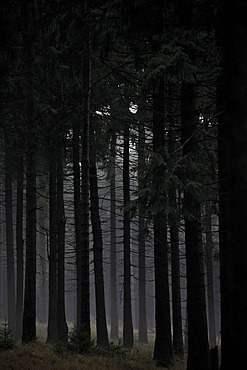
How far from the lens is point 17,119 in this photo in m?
17.8

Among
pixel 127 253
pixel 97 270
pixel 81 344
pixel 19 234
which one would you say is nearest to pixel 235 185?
pixel 81 344

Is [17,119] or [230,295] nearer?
[230,295]

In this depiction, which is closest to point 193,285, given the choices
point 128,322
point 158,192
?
point 158,192

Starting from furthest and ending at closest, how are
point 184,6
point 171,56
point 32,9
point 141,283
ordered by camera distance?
point 141,283, point 32,9, point 184,6, point 171,56

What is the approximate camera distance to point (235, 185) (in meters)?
7.00

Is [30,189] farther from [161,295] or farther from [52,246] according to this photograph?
[52,246]

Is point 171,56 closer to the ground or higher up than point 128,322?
higher up

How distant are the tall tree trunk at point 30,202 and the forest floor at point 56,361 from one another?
91cm

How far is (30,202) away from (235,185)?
26.0 ft

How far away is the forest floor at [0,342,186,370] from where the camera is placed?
366 inches

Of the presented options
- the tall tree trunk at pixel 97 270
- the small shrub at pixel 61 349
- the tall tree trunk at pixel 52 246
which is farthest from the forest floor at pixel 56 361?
the tall tree trunk at pixel 52 246

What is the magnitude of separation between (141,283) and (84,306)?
17.8 metres

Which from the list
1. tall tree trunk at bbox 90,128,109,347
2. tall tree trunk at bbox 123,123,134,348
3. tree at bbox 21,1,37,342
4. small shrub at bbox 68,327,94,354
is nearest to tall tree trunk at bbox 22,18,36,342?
tree at bbox 21,1,37,342

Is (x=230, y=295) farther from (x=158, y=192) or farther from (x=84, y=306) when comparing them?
(x=84, y=306)
